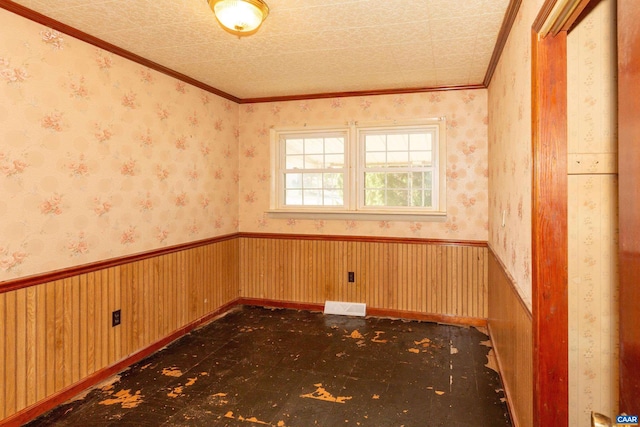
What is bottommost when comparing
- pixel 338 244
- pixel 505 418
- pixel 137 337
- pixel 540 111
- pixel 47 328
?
pixel 505 418

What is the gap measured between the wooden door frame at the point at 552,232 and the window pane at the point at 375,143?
2573 mm

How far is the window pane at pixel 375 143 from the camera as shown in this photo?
416 cm

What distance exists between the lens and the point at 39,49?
7.64 feet

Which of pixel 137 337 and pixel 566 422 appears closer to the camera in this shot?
pixel 566 422

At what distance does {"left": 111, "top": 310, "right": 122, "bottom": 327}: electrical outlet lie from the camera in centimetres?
283

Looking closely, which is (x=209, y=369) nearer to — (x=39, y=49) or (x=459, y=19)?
(x=39, y=49)

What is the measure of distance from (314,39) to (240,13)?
2.42 feet

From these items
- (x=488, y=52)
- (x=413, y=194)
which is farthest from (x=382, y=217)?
(x=488, y=52)

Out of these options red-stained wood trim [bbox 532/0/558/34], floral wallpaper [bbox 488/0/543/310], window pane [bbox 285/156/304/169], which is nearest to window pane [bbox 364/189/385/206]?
window pane [bbox 285/156/304/169]

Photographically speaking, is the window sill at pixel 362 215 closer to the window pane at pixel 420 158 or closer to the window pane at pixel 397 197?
the window pane at pixel 397 197

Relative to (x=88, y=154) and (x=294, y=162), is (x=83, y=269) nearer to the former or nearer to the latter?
(x=88, y=154)

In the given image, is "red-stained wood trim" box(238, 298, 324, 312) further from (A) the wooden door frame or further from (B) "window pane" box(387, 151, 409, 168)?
(A) the wooden door frame

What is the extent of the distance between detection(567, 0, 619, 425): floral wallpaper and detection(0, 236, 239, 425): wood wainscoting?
9.28ft

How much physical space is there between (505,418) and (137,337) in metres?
2.65
